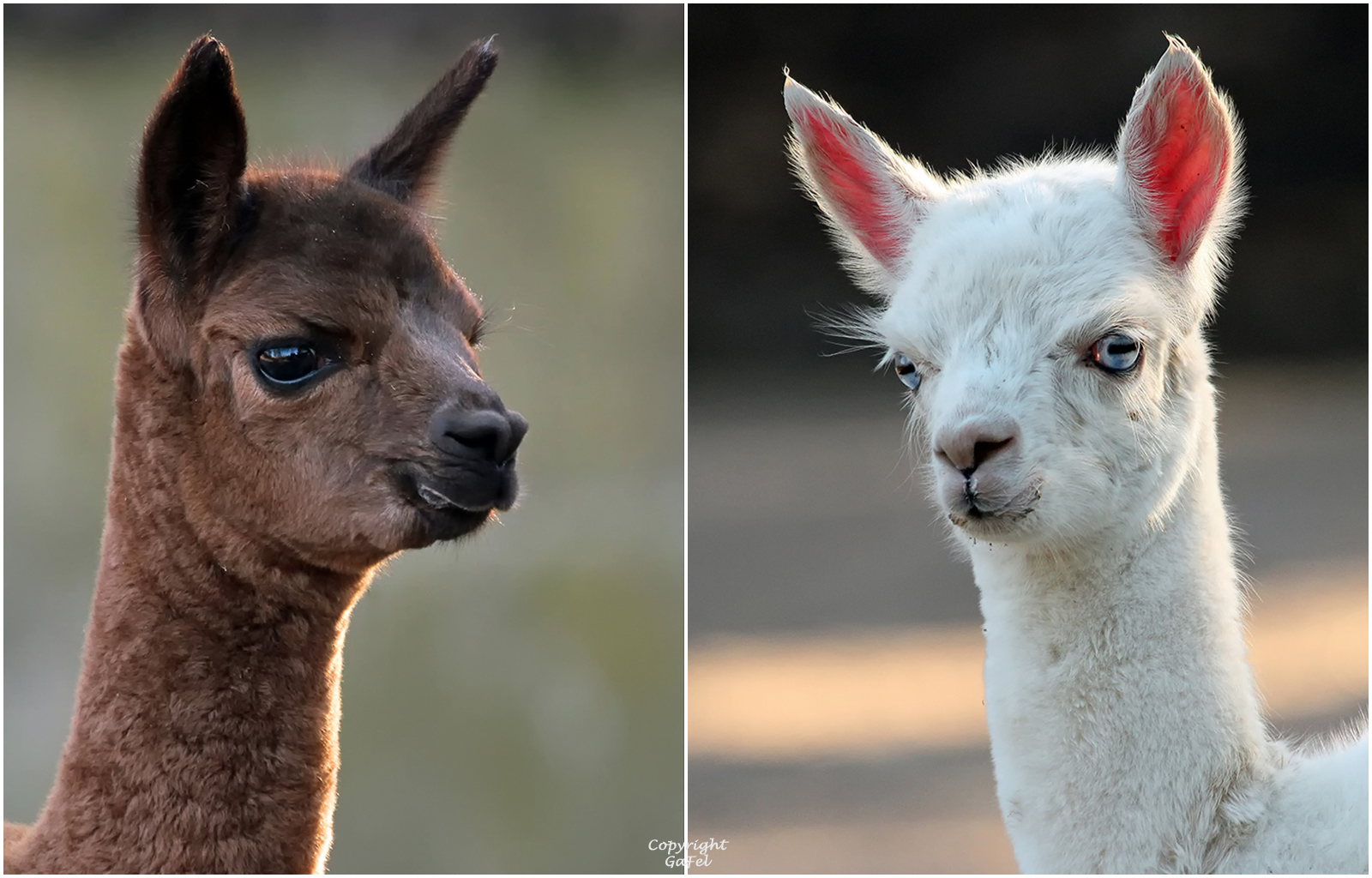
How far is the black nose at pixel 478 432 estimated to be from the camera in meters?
1.83

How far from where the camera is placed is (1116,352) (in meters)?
1.97

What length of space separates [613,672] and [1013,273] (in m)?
4.77

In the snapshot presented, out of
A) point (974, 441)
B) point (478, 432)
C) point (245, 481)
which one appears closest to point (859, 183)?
point (974, 441)

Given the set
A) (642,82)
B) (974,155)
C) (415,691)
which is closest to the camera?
(415,691)

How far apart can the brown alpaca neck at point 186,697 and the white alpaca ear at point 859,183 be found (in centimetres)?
108

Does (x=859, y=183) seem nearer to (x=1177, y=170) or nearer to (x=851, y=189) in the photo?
(x=851, y=189)

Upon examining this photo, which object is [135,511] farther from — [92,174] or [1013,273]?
[92,174]

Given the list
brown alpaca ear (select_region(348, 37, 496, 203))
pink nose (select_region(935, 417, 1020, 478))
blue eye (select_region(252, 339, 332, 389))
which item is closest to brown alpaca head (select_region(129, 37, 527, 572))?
blue eye (select_region(252, 339, 332, 389))

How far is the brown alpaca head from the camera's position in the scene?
74.0 inches

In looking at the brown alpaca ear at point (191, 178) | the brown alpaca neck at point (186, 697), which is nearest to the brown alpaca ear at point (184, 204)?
the brown alpaca ear at point (191, 178)

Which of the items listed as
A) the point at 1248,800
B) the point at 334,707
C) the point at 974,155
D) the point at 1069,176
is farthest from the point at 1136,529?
→ the point at 974,155

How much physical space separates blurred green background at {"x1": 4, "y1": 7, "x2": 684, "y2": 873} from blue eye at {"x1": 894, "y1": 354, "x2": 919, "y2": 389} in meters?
3.23

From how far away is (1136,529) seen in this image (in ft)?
6.67

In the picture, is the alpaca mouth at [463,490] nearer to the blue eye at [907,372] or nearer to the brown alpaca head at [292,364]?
the brown alpaca head at [292,364]
